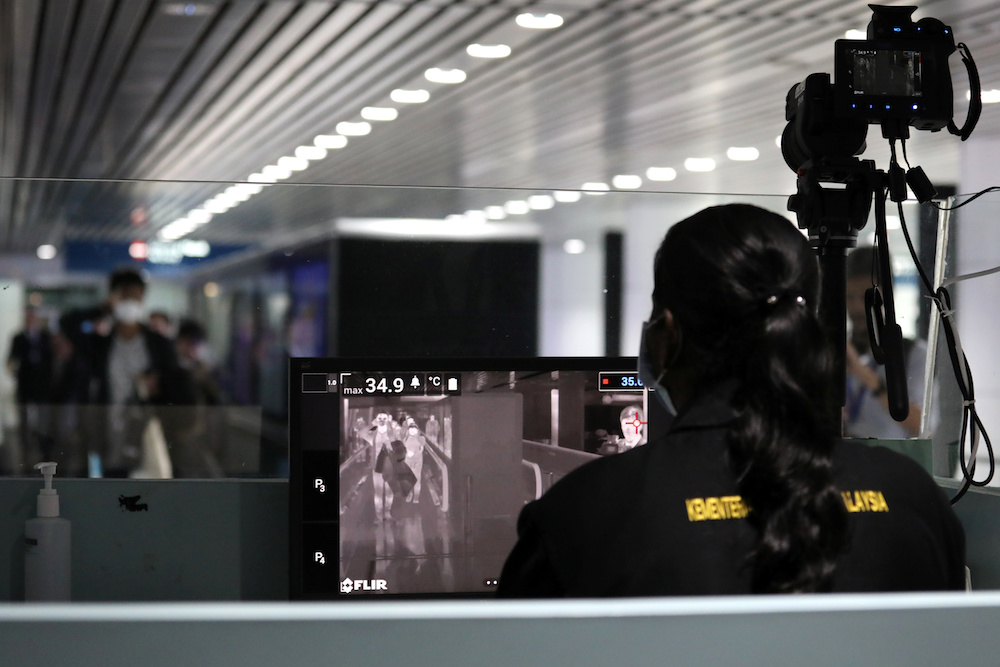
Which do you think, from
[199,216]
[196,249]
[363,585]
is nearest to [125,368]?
[196,249]

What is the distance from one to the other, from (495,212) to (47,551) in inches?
98.9

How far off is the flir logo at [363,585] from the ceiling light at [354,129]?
510 cm

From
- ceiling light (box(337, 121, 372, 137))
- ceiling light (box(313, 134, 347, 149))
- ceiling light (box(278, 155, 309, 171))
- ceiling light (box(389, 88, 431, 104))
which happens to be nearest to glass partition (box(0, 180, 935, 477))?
ceiling light (box(389, 88, 431, 104))

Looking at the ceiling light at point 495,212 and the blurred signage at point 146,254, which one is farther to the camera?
the blurred signage at point 146,254

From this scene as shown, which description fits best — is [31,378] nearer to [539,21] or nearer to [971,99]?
[539,21]

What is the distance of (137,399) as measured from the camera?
13.2 ft

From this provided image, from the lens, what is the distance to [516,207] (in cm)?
374

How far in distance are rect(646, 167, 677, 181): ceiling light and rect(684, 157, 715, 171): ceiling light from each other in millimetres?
143

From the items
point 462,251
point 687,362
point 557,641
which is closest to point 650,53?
point 462,251

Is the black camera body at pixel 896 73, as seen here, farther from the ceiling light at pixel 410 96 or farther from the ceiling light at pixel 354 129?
the ceiling light at pixel 354 129

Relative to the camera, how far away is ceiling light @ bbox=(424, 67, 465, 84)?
512 cm

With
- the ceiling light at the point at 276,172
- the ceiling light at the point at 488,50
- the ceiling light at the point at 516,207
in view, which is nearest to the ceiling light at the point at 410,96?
the ceiling light at the point at 488,50

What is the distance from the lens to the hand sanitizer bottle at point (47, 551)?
57.6 inches

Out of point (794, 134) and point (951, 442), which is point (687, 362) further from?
point (951, 442)
